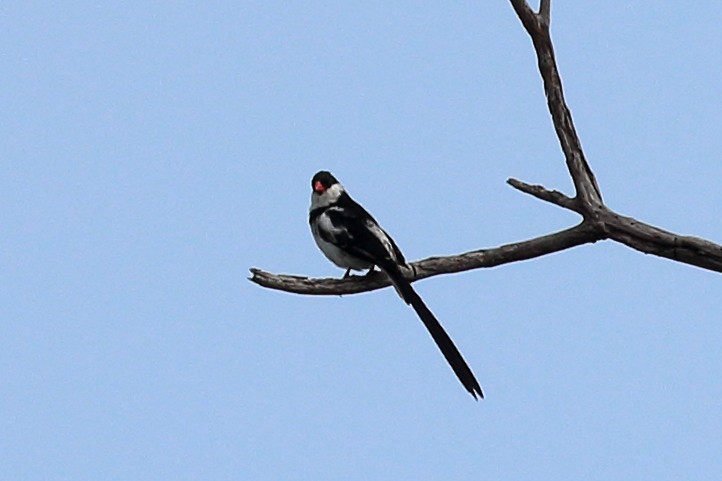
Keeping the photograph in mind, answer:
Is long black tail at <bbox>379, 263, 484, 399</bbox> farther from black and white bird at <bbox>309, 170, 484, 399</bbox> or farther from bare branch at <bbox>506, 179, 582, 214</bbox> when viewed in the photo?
bare branch at <bbox>506, 179, 582, 214</bbox>

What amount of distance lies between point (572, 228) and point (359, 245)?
97 centimetres

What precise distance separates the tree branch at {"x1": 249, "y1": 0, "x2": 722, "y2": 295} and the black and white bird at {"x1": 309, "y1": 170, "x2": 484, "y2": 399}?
0.95 feet

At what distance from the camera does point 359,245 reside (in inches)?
195

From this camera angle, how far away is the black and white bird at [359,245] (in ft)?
15.2

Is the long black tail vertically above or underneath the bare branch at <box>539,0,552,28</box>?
underneath

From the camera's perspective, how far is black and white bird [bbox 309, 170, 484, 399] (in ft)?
15.2

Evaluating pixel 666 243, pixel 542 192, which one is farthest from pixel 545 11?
pixel 666 243

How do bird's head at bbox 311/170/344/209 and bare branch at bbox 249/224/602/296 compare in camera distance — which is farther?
bird's head at bbox 311/170/344/209

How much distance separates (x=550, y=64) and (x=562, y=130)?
30 centimetres

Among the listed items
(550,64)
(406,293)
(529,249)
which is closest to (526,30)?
(550,64)

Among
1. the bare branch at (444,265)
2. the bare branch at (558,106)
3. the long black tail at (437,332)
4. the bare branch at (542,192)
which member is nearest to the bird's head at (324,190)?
the bare branch at (444,265)

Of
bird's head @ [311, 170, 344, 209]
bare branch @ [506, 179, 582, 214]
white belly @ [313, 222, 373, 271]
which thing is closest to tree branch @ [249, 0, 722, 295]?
bare branch @ [506, 179, 582, 214]

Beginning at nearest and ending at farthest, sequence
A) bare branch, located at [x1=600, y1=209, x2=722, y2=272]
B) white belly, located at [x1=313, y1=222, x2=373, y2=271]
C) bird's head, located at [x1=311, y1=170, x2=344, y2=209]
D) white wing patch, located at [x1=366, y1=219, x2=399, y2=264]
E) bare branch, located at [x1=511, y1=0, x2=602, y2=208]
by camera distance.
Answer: bare branch, located at [x1=600, y1=209, x2=722, y2=272] → bare branch, located at [x1=511, y1=0, x2=602, y2=208] → white wing patch, located at [x1=366, y1=219, x2=399, y2=264] → white belly, located at [x1=313, y1=222, x2=373, y2=271] → bird's head, located at [x1=311, y1=170, x2=344, y2=209]

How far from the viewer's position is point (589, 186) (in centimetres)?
471
